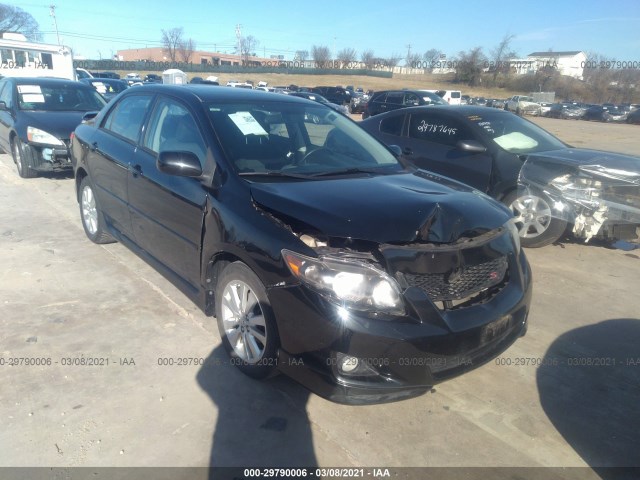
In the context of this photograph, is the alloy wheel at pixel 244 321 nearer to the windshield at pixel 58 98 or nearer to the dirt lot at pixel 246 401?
the dirt lot at pixel 246 401

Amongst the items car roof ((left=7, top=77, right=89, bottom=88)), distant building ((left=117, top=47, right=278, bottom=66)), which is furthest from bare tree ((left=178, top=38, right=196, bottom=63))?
car roof ((left=7, top=77, right=89, bottom=88))

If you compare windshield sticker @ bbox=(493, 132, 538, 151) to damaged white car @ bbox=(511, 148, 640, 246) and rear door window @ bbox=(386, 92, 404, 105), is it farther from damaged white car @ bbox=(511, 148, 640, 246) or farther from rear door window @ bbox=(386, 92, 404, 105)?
rear door window @ bbox=(386, 92, 404, 105)

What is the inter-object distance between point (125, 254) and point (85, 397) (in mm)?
2443

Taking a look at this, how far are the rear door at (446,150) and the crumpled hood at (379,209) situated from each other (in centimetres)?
296

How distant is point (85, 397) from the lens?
2854 mm

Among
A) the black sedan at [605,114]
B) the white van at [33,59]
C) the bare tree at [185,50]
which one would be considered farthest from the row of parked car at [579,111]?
the bare tree at [185,50]

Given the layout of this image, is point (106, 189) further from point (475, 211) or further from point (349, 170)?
point (475, 211)

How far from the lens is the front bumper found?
7.73 ft

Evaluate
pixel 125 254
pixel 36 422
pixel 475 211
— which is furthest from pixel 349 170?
pixel 125 254

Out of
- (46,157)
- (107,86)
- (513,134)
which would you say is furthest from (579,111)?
(46,157)

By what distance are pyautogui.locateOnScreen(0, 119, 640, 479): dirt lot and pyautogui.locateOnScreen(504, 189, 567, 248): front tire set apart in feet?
4.45

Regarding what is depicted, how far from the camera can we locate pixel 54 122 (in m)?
7.95

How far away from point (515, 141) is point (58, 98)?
781cm

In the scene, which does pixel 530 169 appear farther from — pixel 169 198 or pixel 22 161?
pixel 22 161
